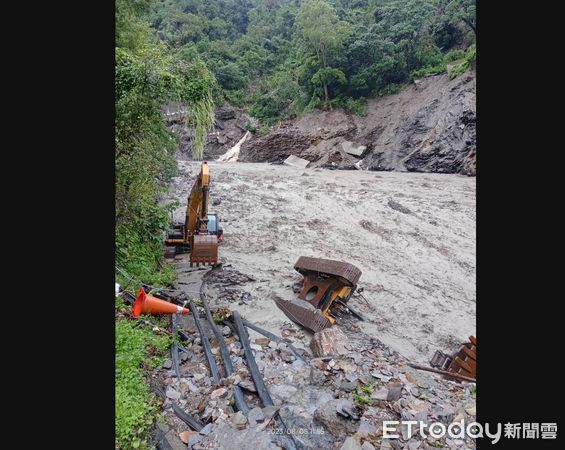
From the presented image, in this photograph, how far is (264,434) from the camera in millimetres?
3398

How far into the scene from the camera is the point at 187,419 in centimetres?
365

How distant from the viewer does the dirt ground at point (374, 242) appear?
6.57 m

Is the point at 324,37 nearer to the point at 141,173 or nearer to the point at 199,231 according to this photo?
the point at 199,231

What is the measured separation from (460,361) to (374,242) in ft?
18.7

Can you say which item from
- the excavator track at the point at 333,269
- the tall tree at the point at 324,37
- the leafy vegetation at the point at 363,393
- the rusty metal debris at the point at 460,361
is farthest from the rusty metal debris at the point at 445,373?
the tall tree at the point at 324,37

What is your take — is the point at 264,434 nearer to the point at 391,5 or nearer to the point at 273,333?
the point at 273,333

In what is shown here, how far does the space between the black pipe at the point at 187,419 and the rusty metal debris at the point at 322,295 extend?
2.46 meters

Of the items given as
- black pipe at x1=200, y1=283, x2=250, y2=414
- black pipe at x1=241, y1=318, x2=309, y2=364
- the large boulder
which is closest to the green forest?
black pipe at x1=200, y1=283, x2=250, y2=414

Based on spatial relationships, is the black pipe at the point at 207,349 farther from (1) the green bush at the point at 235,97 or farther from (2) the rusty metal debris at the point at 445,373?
(1) the green bush at the point at 235,97

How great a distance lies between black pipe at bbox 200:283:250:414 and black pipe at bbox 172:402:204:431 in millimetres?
425

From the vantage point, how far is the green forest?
5.62 meters
